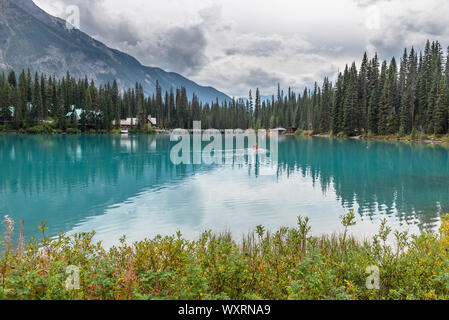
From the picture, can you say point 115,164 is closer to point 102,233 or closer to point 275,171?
point 275,171

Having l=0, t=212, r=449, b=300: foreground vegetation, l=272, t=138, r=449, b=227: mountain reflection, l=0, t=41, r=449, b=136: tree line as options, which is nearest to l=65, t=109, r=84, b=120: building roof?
l=0, t=41, r=449, b=136: tree line

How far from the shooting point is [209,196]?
76.0 feet

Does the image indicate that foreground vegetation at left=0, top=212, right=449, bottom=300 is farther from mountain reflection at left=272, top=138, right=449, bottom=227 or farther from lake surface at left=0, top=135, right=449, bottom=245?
mountain reflection at left=272, top=138, right=449, bottom=227

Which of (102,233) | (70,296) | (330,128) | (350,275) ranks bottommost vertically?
(102,233)

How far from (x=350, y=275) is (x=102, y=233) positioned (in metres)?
12.0

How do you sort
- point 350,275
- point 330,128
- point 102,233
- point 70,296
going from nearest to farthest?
point 70,296 < point 350,275 < point 102,233 < point 330,128

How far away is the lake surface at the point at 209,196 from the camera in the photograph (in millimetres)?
15969

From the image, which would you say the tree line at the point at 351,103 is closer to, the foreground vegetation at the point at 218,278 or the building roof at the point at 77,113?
the building roof at the point at 77,113

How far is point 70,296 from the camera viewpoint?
4465 millimetres

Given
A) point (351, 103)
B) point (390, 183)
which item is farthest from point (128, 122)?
point (390, 183)

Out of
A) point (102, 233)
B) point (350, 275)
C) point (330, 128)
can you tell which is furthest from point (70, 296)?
point (330, 128)

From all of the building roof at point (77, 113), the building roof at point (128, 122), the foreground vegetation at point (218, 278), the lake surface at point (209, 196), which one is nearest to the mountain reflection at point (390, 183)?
the lake surface at point (209, 196)

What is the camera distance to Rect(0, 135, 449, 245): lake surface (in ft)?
52.4

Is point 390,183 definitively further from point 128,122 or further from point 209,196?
point 128,122
